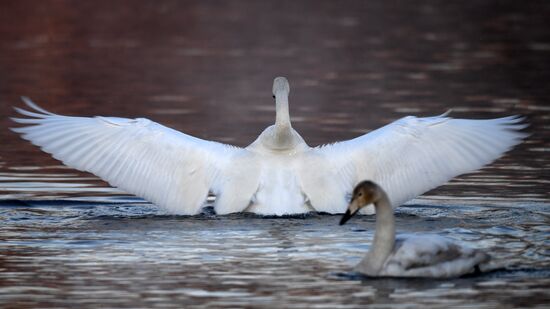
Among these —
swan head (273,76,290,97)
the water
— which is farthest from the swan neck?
the water

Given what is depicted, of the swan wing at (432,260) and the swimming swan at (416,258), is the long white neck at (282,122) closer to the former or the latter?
the swimming swan at (416,258)

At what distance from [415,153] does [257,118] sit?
22.9ft

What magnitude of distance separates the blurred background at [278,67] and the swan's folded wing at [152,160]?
1285 millimetres

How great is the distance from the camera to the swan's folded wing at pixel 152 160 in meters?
13.2

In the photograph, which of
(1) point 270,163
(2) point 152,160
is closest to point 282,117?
(1) point 270,163

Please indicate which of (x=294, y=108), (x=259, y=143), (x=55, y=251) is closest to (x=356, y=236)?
(x=259, y=143)

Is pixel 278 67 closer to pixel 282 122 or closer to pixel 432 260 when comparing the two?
pixel 282 122

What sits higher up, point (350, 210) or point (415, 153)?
point (415, 153)

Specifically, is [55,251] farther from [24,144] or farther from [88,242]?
[24,144]

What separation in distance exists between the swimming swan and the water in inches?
3.8

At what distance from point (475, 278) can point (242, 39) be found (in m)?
20.9

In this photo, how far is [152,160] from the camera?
13.3 meters

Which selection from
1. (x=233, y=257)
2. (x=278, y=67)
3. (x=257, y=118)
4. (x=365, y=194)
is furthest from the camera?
(x=278, y=67)

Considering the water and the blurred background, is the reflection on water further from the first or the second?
the blurred background
